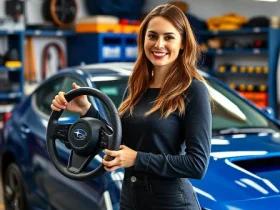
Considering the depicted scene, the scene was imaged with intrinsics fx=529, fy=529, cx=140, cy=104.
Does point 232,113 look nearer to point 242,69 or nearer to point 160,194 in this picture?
point 160,194

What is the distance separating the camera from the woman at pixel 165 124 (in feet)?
5.96

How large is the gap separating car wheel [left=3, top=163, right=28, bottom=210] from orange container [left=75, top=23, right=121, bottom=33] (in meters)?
5.42

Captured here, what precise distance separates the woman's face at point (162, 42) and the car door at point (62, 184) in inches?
42.5

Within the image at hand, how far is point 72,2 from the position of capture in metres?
9.62

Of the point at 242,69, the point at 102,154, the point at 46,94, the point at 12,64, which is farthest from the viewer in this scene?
the point at 242,69

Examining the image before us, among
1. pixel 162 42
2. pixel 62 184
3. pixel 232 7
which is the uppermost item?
pixel 232 7

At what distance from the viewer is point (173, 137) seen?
187cm

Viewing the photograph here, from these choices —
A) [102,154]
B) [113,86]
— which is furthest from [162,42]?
[113,86]

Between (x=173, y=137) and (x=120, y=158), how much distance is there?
0.21 meters

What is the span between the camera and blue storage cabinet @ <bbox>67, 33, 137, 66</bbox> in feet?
30.7

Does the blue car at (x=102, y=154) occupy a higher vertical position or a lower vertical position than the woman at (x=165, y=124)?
lower

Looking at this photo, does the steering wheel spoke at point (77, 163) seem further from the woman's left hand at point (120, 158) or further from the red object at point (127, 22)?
the red object at point (127, 22)

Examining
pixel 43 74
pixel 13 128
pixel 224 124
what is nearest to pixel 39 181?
pixel 13 128

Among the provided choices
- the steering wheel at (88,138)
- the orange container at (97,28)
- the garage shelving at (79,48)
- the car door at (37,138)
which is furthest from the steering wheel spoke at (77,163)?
the orange container at (97,28)
